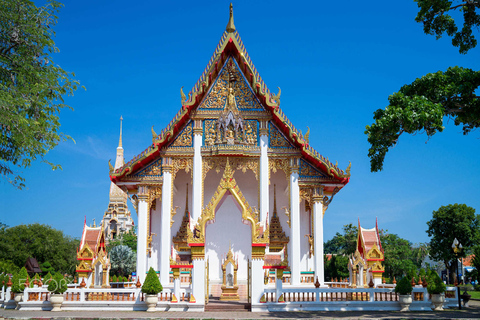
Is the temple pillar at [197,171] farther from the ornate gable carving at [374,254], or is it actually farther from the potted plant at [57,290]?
the ornate gable carving at [374,254]

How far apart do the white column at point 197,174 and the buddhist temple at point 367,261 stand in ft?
18.2

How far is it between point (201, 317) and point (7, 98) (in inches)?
245

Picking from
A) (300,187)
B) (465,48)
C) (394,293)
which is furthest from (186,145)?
(465,48)

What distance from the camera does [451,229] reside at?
124 ft

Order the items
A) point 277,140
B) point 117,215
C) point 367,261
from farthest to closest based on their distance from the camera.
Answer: point 117,215 < point 277,140 < point 367,261

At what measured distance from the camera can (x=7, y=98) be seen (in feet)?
28.5

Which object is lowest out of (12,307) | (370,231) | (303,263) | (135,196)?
(12,307)

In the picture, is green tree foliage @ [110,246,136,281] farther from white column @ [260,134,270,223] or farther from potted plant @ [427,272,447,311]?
potted plant @ [427,272,447,311]

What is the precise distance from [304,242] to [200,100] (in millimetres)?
6354

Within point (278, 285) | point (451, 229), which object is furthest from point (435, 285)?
point (451, 229)

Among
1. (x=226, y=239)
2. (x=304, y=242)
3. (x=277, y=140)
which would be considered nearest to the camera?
(x=277, y=140)

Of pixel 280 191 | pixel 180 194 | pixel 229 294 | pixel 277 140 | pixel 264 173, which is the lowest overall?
pixel 229 294

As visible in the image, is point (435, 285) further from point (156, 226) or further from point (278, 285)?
point (156, 226)

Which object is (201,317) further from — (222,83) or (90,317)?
(222,83)
